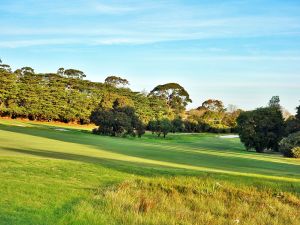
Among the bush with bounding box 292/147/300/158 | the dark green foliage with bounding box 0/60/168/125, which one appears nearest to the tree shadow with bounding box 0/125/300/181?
the bush with bounding box 292/147/300/158

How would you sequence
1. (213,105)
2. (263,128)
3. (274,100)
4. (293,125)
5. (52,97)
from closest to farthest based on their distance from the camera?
(293,125) → (263,128) → (274,100) → (52,97) → (213,105)

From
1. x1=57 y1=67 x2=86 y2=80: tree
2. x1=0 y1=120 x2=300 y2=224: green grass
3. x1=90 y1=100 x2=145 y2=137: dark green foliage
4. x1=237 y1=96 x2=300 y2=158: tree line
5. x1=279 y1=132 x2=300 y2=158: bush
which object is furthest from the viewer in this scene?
x1=57 y1=67 x2=86 y2=80: tree

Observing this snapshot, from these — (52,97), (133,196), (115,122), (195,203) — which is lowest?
(195,203)

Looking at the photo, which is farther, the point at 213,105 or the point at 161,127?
the point at 213,105

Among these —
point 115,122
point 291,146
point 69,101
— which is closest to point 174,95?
point 69,101

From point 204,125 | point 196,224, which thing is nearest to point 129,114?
point 204,125

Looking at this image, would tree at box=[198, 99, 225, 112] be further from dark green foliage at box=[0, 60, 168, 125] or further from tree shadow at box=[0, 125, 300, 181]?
tree shadow at box=[0, 125, 300, 181]

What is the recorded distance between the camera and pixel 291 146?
37.4 m

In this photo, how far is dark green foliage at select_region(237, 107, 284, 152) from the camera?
46.5 m

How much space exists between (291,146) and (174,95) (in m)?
63.5

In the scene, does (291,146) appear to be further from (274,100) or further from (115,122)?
(115,122)

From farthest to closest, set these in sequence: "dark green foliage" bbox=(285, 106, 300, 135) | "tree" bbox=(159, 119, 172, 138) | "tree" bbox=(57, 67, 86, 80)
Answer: "tree" bbox=(57, 67, 86, 80), "tree" bbox=(159, 119, 172, 138), "dark green foliage" bbox=(285, 106, 300, 135)

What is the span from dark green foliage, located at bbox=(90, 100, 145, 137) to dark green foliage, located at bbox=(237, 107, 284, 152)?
45.4 ft

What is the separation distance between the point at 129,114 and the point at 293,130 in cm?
2042
